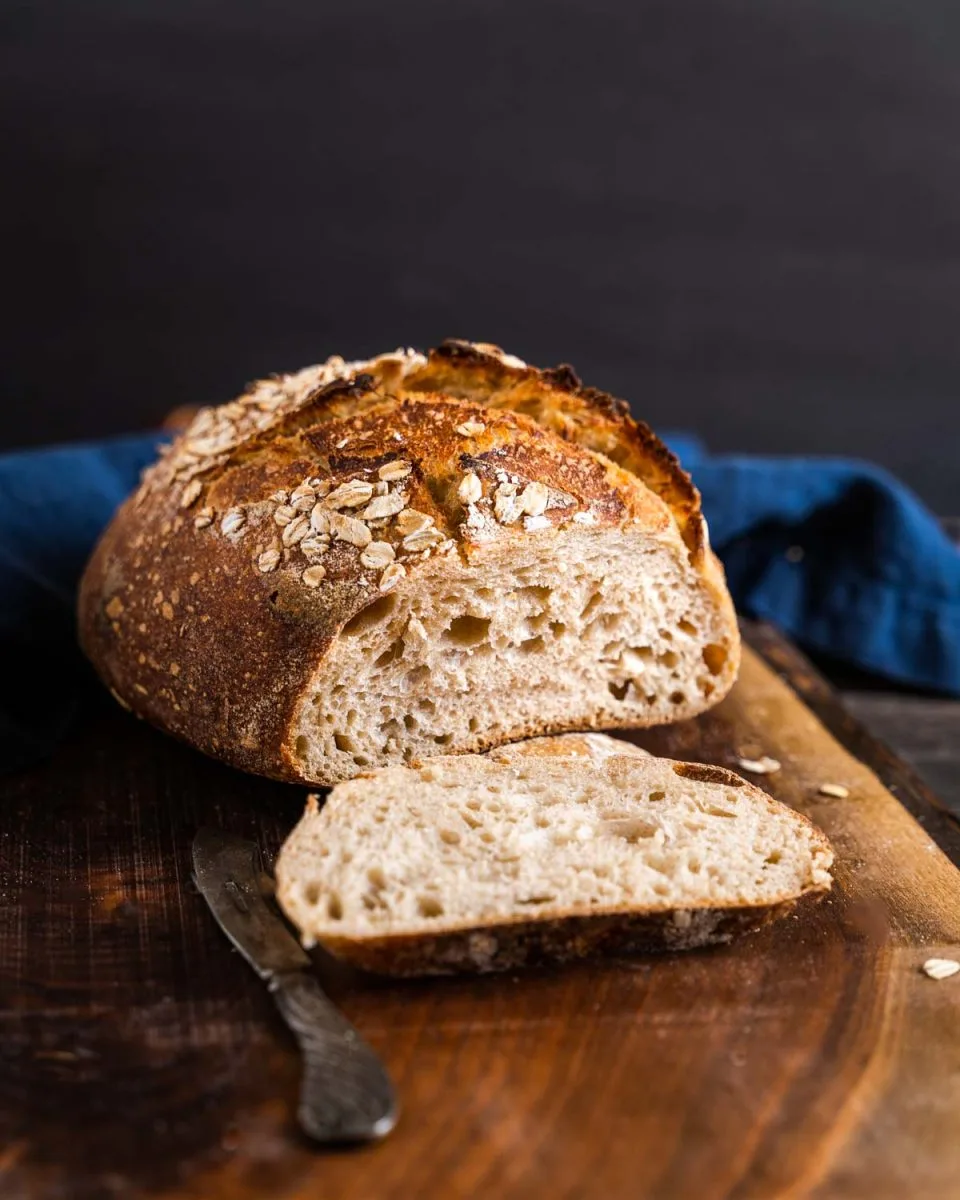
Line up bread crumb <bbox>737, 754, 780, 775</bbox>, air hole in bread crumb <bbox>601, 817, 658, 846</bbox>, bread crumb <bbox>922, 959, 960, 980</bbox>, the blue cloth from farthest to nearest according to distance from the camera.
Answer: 1. the blue cloth
2. bread crumb <bbox>737, 754, 780, 775</bbox>
3. air hole in bread crumb <bbox>601, 817, 658, 846</bbox>
4. bread crumb <bbox>922, 959, 960, 980</bbox>

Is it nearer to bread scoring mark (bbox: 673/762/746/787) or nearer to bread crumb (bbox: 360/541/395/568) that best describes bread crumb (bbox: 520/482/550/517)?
bread crumb (bbox: 360/541/395/568)

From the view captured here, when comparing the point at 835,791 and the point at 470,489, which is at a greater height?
the point at 470,489

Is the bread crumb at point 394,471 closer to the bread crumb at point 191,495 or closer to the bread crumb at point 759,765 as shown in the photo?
the bread crumb at point 191,495

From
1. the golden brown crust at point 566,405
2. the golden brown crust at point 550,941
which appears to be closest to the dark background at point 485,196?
the golden brown crust at point 566,405

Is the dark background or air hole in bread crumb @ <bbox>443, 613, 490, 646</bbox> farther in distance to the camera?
the dark background

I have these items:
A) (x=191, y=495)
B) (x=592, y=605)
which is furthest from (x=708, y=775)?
(x=191, y=495)

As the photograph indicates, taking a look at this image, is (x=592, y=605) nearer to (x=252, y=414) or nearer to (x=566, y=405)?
(x=566, y=405)

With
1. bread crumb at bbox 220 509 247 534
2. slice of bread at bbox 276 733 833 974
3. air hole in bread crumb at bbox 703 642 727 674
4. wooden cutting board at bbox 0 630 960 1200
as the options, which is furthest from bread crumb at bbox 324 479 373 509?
air hole in bread crumb at bbox 703 642 727 674
